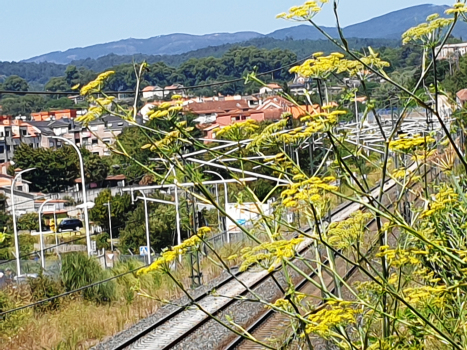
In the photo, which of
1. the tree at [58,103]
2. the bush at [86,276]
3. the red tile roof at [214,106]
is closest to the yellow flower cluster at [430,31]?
the bush at [86,276]

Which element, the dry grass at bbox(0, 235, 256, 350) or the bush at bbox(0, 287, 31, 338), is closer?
the dry grass at bbox(0, 235, 256, 350)

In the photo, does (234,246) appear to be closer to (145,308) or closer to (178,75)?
(145,308)

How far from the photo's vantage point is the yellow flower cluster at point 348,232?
329 cm

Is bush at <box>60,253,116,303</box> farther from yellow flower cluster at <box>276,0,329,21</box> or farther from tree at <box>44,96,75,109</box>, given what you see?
tree at <box>44,96,75,109</box>

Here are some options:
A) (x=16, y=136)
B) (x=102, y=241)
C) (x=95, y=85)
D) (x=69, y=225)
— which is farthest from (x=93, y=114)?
(x=16, y=136)

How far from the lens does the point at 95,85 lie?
302cm

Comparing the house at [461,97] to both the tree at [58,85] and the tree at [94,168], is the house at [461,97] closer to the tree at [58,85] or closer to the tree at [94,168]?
the tree at [94,168]

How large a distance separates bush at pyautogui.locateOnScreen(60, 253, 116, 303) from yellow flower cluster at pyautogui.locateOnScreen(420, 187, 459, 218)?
11.8m

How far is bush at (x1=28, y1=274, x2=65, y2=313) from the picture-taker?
1396cm

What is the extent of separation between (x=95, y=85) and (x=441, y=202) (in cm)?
130

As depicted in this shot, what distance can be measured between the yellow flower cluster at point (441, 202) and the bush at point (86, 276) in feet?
38.6

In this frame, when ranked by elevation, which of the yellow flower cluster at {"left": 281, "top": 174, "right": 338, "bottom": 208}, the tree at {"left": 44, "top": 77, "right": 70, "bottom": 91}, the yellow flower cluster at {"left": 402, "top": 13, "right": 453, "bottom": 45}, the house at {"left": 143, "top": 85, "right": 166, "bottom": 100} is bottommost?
the tree at {"left": 44, "top": 77, "right": 70, "bottom": 91}

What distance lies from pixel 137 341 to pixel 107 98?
8.02m

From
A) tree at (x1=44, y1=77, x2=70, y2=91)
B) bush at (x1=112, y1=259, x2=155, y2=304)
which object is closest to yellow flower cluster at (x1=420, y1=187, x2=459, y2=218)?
bush at (x1=112, y1=259, x2=155, y2=304)
